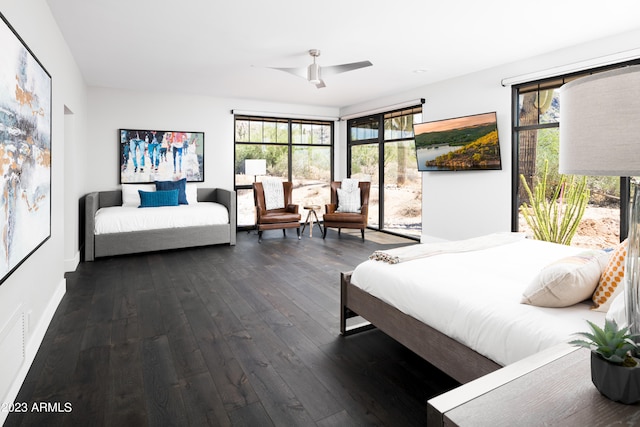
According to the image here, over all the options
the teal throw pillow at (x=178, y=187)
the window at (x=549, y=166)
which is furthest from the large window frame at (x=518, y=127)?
the teal throw pillow at (x=178, y=187)

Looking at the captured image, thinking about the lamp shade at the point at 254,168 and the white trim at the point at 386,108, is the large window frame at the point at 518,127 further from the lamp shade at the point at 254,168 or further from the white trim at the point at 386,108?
the lamp shade at the point at 254,168

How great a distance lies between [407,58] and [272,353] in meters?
3.65

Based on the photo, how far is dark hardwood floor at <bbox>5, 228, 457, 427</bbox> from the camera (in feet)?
5.79

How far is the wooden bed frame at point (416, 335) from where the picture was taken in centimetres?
166

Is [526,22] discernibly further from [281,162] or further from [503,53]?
[281,162]

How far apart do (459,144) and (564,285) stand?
3.93m

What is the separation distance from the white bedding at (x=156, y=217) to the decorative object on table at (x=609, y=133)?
5.17 meters

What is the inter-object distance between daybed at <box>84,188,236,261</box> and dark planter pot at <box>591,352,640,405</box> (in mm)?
5180

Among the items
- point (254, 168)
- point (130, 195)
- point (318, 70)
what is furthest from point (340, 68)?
point (130, 195)

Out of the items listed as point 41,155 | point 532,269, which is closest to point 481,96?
point 532,269

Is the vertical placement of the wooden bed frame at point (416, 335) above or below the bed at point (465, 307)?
below

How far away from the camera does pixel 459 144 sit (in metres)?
5.20

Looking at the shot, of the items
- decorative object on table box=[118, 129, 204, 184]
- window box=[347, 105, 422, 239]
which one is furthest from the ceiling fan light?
decorative object on table box=[118, 129, 204, 184]

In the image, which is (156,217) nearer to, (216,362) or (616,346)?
(216,362)
